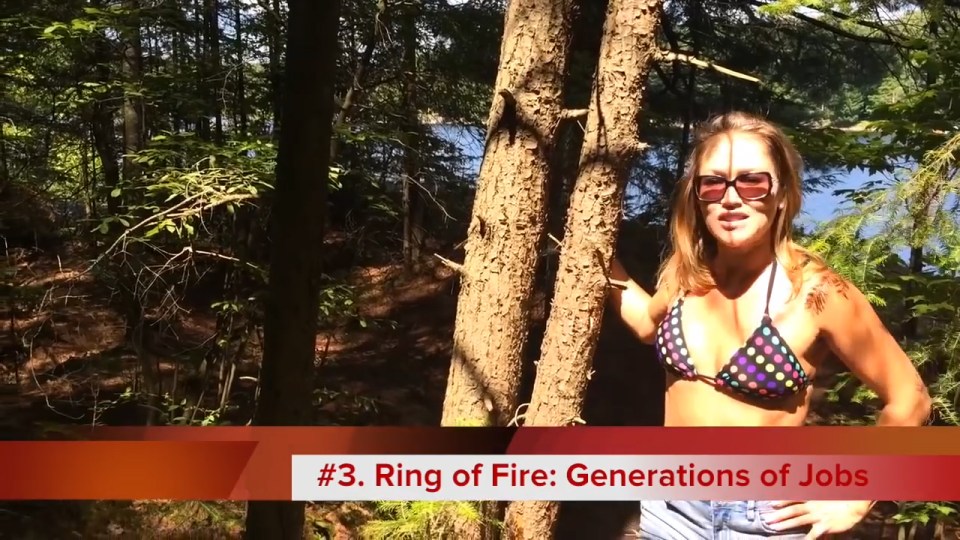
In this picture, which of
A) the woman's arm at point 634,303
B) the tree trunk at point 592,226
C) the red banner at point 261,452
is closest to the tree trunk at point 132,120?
the red banner at point 261,452

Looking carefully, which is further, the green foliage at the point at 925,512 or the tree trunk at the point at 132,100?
the tree trunk at the point at 132,100

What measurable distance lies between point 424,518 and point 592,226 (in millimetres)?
818

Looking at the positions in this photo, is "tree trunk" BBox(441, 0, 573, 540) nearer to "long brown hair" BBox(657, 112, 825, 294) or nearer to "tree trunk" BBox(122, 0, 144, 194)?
"long brown hair" BBox(657, 112, 825, 294)

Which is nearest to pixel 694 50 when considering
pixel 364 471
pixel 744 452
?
pixel 744 452

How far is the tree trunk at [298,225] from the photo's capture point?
68.3 inches

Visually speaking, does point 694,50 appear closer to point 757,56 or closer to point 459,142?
point 757,56

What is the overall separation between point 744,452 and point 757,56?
49.9 inches

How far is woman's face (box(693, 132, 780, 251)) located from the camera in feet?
5.04

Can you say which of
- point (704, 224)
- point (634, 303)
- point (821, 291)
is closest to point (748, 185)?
point (704, 224)

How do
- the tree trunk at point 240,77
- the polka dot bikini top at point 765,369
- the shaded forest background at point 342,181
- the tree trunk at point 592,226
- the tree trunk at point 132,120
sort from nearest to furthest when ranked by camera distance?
the polka dot bikini top at point 765,369, the tree trunk at point 592,226, the shaded forest background at point 342,181, the tree trunk at point 132,120, the tree trunk at point 240,77

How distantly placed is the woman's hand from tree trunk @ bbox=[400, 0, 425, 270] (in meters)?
1.48

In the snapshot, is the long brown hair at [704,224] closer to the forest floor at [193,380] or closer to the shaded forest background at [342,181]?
the shaded forest background at [342,181]

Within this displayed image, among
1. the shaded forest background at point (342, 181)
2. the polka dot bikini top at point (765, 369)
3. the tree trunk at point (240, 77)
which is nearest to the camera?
the polka dot bikini top at point (765, 369)

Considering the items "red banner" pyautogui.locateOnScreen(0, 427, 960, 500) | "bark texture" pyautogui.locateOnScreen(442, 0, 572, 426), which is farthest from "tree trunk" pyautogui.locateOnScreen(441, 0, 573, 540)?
"red banner" pyautogui.locateOnScreen(0, 427, 960, 500)
